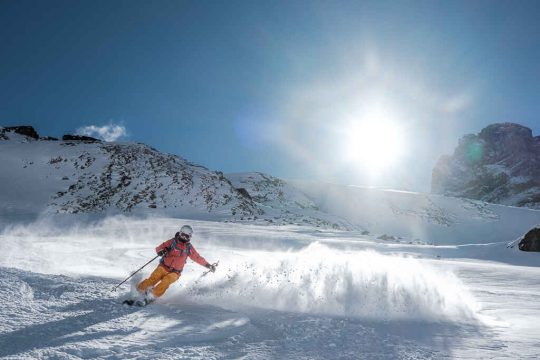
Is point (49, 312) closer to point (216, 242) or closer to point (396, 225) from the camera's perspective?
point (216, 242)

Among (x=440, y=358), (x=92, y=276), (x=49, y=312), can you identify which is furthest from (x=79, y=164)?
(x=440, y=358)

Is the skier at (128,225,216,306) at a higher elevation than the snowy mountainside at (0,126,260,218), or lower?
lower

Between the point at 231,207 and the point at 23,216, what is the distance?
18837 mm

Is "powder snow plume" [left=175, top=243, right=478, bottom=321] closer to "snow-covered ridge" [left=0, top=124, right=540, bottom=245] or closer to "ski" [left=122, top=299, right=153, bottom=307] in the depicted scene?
"ski" [left=122, top=299, right=153, bottom=307]

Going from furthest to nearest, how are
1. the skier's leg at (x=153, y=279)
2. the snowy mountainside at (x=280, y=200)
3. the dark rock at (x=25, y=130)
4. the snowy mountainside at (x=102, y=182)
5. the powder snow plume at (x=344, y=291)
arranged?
the dark rock at (x=25, y=130), the snowy mountainside at (x=280, y=200), the snowy mountainside at (x=102, y=182), the skier's leg at (x=153, y=279), the powder snow plume at (x=344, y=291)

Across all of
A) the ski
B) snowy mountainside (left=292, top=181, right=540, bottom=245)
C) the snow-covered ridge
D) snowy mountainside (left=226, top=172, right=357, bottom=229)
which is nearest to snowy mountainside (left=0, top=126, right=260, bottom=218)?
the snow-covered ridge

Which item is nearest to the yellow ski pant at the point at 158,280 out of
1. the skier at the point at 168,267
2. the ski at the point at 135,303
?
the skier at the point at 168,267

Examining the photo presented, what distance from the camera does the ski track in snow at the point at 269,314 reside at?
475 cm

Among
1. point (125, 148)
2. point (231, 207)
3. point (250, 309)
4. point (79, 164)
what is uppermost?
point (125, 148)

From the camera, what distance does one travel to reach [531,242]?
22.0m

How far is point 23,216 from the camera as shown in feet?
95.9

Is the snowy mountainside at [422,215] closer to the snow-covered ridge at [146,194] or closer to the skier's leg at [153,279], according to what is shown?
the snow-covered ridge at [146,194]

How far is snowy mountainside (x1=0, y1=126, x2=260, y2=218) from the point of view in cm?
3562

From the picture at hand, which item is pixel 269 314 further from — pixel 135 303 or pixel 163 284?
pixel 135 303
